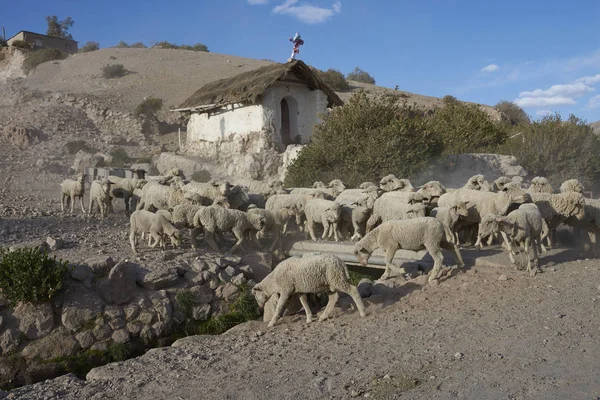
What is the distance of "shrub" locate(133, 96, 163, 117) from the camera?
123ft

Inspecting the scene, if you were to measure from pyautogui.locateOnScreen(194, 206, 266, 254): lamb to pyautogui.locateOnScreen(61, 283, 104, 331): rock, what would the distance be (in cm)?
291

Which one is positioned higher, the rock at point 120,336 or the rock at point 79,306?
the rock at point 79,306

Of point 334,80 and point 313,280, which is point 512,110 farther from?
point 313,280

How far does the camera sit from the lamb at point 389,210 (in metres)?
11.5

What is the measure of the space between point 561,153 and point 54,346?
69.7 ft

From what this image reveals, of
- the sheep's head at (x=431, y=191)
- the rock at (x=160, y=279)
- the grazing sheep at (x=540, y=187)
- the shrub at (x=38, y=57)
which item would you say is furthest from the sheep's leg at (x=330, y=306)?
the shrub at (x=38, y=57)

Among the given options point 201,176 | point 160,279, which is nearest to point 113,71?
point 201,176

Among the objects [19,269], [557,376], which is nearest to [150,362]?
[19,269]

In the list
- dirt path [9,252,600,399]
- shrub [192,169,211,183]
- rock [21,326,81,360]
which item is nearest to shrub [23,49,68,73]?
shrub [192,169,211,183]

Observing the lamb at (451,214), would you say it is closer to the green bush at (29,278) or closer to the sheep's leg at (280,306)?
the sheep's leg at (280,306)

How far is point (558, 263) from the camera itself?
10.5m

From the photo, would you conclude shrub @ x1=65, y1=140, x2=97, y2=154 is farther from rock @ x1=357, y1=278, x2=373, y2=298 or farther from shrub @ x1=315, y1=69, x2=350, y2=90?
rock @ x1=357, y1=278, x2=373, y2=298

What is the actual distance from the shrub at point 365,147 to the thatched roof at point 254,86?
450 cm

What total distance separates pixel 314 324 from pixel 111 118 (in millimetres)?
31639
